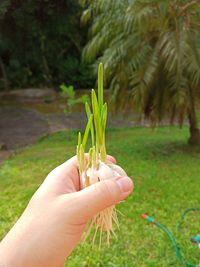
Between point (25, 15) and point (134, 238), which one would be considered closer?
point (134, 238)

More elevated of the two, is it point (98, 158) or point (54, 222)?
point (98, 158)

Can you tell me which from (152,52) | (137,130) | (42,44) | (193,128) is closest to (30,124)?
Result: (137,130)

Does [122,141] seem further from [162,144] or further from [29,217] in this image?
[29,217]

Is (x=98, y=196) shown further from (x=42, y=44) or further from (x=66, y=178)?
(x=42, y=44)

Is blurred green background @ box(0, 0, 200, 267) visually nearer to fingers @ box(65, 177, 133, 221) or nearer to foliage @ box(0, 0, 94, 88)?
foliage @ box(0, 0, 94, 88)

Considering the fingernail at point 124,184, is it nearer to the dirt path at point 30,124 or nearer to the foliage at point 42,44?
the dirt path at point 30,124

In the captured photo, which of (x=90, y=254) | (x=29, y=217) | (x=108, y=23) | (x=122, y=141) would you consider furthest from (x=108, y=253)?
(x=122, y=141)
